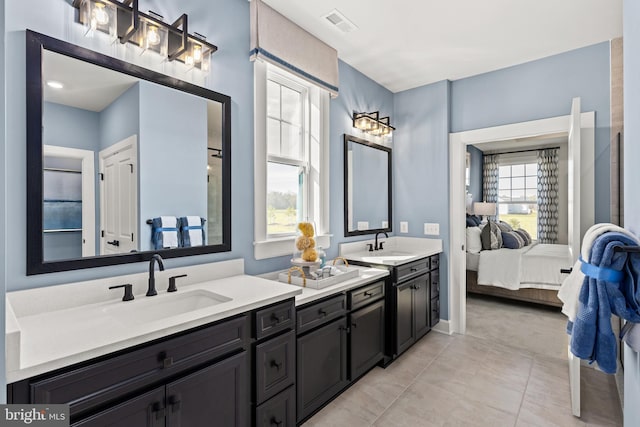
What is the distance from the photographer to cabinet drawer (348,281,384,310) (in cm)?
235

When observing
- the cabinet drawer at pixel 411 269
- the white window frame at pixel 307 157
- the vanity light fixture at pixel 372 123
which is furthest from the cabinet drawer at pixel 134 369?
the vanity light fixture at pixel 372 123

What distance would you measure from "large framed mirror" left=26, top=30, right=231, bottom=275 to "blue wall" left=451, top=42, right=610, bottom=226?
262 centimetres

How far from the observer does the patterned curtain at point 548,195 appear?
21.5 feet

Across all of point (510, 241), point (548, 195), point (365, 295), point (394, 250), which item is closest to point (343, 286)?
point (365, 295)

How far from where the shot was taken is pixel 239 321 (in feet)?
5.02

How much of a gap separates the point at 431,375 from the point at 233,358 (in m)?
1.84

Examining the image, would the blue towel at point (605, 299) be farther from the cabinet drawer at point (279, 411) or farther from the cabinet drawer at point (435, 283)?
the cabinet drawer at point (435, 283)

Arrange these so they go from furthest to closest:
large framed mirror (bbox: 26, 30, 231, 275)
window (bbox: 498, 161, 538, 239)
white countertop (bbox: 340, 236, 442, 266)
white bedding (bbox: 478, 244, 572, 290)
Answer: window (bbox: 498, 161, 538, 239) → white bedding (bbox: 478, 244, 572, 290) → white countertop (bbox: 340, 236, 442, 266) → large framed mirror (bbox: 26, 30, 231, 275)

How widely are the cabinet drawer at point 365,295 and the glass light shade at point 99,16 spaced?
2.05 metres

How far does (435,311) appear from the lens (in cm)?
351

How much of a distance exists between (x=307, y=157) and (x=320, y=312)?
1.34 metres

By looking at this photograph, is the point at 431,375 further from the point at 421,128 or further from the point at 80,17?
the point at 80,17

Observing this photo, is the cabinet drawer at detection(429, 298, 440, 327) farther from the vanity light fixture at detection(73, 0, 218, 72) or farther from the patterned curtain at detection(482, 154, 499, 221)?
the patterned curtain at detection(482, 154, 499, 221)

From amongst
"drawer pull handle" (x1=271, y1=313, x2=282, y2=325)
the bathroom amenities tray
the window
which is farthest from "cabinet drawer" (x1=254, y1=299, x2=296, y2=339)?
the window
